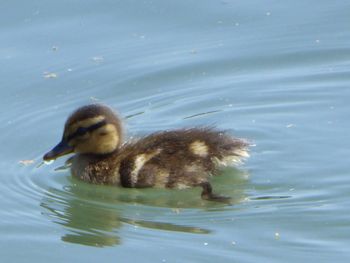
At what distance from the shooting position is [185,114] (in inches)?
306

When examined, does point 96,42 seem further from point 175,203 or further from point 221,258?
point 221,258

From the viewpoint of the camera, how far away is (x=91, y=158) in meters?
7.32

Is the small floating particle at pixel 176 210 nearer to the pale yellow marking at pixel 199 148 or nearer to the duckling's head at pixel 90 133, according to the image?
the pale yellow marking at pixel 199 148

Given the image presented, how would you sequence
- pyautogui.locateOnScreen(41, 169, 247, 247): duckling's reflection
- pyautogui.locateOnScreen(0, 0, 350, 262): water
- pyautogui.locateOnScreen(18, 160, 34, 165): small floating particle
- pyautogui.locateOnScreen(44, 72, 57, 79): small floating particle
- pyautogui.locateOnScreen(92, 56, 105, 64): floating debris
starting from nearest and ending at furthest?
pyautogui.locateOnScreen(0, 0, 350, 262): water, pyautogui.locateOnScreen(41, 169, 247, 247): duckling's reflection, pyautogui.locateOnScreen(18, 160, 34, 165): small floating particle, pyautogui.locateOnScreen(44, 72, 57, 79): small floating particle, pyautogui.locateOnScreen(92, 56, 105, 64): floating debris

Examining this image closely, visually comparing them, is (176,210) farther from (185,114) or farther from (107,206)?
(185,114)

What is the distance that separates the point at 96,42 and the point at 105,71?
39 centimetres

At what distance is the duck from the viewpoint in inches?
277

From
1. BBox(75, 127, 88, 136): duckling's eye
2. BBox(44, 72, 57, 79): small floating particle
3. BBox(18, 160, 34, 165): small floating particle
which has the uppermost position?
BBox(44, 72, 57, 79): small floating particle

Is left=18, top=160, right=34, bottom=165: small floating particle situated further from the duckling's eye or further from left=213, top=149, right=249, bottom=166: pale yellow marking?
left=213, top=149, right=249, bottom=166: pale yellow marking

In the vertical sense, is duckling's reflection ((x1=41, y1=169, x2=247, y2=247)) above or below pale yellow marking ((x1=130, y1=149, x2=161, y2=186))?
below

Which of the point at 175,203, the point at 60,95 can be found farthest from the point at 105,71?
the point at 175,203

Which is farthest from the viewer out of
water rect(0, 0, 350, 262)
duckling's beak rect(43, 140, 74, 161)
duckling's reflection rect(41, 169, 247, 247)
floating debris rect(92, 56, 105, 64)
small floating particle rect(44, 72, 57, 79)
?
floating debris rect(92, 56, 105, 64)

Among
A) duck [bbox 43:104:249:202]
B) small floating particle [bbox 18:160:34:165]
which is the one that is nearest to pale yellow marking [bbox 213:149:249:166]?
duck [bbox 43:104:249:202]

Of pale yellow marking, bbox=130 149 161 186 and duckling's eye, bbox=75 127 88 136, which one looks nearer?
pale yellow marking, bbox=130 149 161 186
